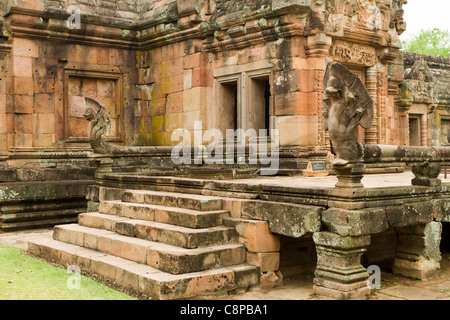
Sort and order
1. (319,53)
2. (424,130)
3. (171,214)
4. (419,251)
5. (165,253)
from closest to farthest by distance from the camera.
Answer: (165,253), (419,251), (171,214), (319,53), (424,130)

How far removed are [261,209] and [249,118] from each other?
452 centimetres

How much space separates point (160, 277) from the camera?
539 cm

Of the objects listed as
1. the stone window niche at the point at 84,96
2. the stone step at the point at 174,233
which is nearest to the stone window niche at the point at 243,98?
the stone window niche at the point at 84,96

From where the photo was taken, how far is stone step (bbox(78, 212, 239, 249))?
5.95 m

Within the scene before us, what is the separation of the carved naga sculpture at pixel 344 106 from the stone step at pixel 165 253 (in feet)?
5.22

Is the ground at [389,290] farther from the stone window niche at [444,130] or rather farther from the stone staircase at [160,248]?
the stone window niche at [444,130]

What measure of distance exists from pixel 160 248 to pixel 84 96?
6846mm

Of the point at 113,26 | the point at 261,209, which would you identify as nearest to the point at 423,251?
the point at 261,209

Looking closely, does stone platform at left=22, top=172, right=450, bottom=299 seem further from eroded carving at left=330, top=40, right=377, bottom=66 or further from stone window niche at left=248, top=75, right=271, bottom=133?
eroded carving at left=330, top=40, right=377, bottom=66

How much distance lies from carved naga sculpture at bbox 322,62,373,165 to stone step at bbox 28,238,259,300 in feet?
5.31

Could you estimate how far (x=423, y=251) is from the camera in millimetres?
6391

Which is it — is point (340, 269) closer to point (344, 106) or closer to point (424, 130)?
point (344, 106)

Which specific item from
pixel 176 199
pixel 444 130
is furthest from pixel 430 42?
pixel 176 199

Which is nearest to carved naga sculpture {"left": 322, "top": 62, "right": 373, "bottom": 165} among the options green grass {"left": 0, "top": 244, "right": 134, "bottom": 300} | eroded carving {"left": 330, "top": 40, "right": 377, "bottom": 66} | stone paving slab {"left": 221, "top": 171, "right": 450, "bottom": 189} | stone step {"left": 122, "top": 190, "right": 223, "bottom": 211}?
stone paving slab {"left": 221, "top": 171, "right": 450, "bottom": 189}
